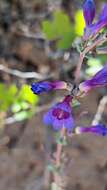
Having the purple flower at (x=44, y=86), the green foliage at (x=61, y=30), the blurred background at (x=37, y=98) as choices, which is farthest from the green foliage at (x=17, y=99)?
the purple flower at (x=44, y=86)

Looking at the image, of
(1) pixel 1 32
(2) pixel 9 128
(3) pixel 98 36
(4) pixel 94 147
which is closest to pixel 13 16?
(1) pixel 1 32

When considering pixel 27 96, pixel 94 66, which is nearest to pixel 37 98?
pixel 27 96

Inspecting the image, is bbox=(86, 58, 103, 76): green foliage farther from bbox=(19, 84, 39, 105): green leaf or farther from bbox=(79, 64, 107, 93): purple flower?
bbox=(79, 64, 107, 93): purple flower

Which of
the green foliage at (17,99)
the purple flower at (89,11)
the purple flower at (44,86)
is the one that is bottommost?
the purple flower at (44,86)

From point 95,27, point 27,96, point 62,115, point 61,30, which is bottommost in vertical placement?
point 62,115

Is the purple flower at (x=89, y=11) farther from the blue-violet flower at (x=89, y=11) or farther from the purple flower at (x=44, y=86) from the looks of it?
the purple flower at (x=44, y=86)

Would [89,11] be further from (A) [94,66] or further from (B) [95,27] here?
(A) [94,66]

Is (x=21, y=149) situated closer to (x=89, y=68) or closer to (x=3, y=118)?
(x=3, y=118)

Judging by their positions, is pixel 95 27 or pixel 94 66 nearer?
pixel 95 27
